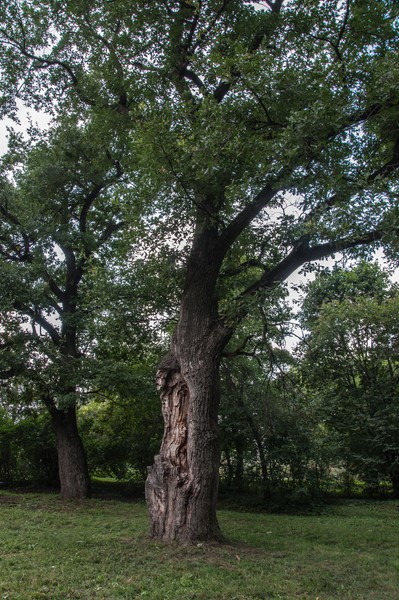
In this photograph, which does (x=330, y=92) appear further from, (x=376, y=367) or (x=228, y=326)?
(x=376, y=367)

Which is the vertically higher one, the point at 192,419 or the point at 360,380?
the point at 360,380

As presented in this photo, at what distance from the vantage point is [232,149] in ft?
19.3

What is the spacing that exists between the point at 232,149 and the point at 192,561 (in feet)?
15.9

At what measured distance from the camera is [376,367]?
45.6 feet

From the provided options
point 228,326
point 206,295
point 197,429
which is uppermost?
point 206,295

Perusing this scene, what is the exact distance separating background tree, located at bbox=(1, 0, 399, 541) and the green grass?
2.43ft

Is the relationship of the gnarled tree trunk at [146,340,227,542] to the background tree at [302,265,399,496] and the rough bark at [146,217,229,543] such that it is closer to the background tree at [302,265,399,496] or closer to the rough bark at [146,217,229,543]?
the rough bark at [146,217,229,543]

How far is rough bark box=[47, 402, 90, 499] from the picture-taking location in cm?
1166

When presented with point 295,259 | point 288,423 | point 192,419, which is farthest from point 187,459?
point 288,423

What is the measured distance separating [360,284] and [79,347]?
10.5 meters

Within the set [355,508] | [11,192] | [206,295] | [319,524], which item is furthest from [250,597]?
[11,192]

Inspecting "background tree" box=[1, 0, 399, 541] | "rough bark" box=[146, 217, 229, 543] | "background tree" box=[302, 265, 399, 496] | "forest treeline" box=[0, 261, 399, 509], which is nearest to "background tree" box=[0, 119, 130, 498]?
"forest treeline" box=[0, 261, 399, 509]

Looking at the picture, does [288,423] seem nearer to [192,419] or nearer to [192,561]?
[192,419]

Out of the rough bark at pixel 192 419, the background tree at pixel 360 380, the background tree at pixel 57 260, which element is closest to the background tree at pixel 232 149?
the rough bark at pixel 192 419
